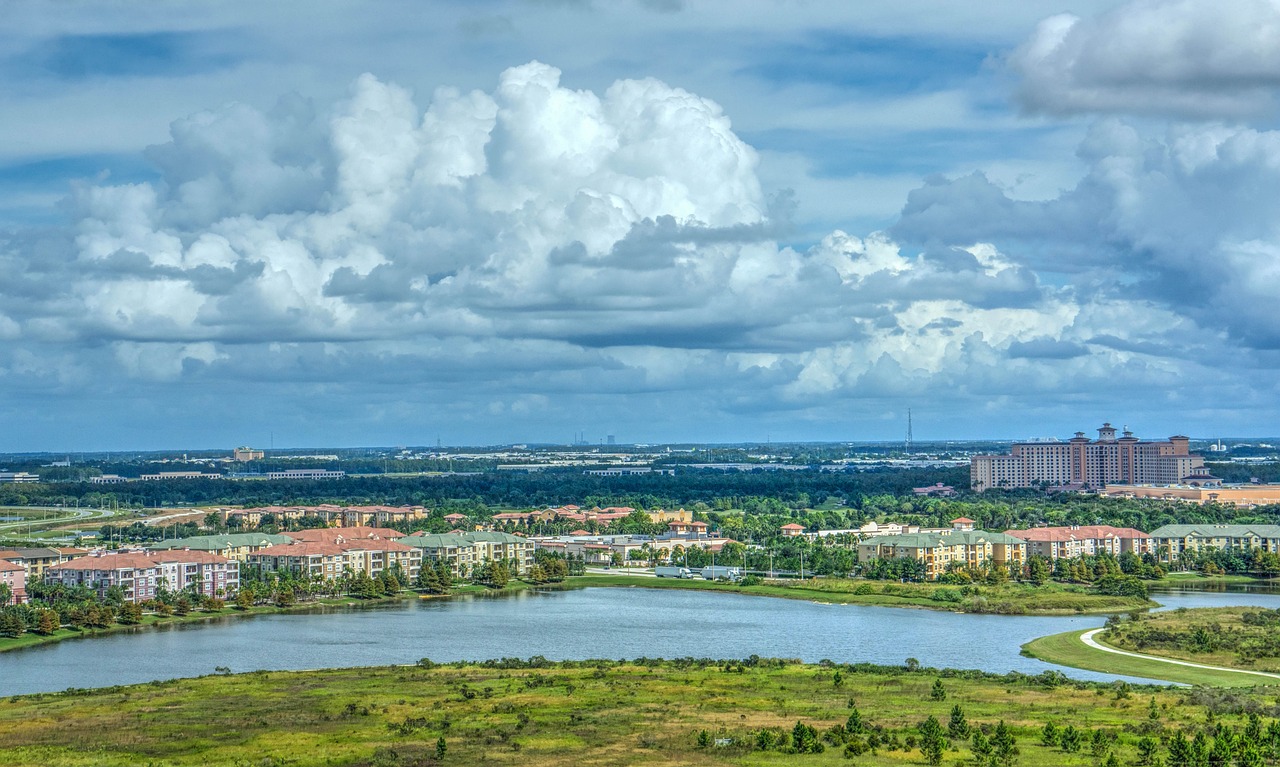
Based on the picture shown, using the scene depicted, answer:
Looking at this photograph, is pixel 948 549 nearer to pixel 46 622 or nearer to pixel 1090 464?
pixel 46 622

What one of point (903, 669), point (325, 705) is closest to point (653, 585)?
point (903, 669)

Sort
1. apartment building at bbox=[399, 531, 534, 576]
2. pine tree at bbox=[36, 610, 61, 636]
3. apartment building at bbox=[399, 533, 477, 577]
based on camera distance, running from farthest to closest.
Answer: apartment building at bbox=[399, 531, 534, 576], apartment building at bbox=[399, 533, 477, 577], pine tree at bbox=[36, 610, 61, 636]

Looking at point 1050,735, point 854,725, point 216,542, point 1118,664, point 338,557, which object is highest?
point 216,542

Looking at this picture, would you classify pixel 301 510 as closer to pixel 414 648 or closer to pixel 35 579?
pixel 35 579

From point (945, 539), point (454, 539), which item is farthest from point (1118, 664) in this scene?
point (454, 539)

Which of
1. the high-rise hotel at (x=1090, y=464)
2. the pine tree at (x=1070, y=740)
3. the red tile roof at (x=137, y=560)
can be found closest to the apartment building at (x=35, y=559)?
the red tile roof at (x=137, y=560)

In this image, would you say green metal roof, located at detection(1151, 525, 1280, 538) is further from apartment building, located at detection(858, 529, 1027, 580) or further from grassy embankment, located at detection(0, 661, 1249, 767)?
grassy embankment, located at detection(0, 661, 1249, 767)

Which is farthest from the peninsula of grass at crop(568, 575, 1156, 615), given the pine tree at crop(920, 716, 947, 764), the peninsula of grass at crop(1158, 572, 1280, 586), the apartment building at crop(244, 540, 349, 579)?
the pine tree at crop(920, 716, 947, 764)
